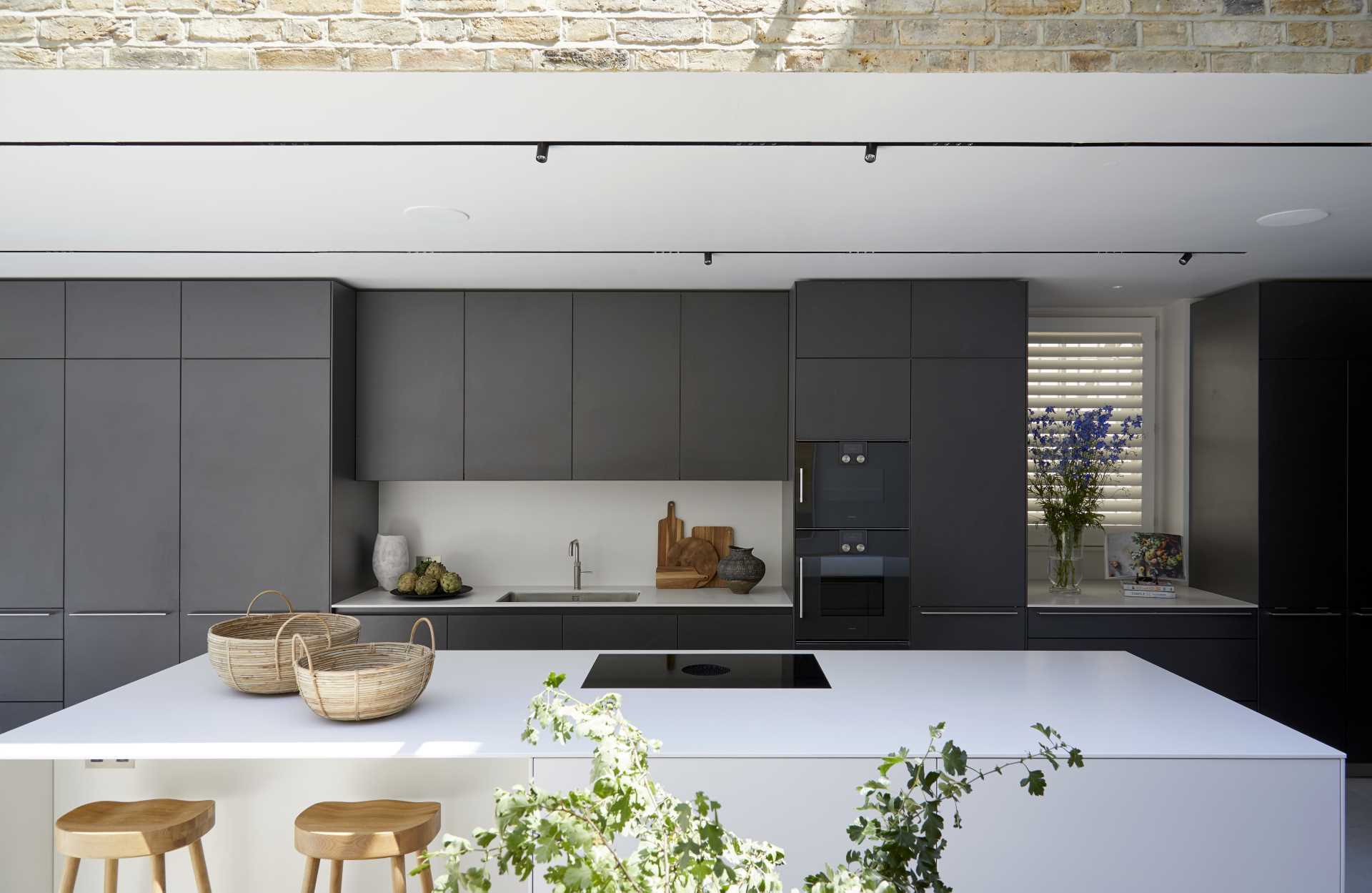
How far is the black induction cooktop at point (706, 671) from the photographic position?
2650 mm

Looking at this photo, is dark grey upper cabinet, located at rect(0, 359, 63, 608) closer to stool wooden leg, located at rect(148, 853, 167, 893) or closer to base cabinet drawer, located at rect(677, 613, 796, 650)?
stool wooden leg, located at rect(148, 853, 167, 893)

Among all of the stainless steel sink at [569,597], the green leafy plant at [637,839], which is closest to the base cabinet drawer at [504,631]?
the stainless steel sink at [569,597]

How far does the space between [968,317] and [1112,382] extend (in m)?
1.40

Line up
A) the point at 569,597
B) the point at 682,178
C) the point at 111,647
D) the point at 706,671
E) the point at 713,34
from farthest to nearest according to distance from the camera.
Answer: the point at 569,597 < the point at 111,647 < the point at 706,671 < the point at 682,178 < the point at 713,34

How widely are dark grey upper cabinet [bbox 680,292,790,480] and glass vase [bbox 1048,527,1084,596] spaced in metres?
1.52

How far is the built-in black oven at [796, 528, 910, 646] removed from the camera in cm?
416

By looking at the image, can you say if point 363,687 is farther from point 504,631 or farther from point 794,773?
point 504,631

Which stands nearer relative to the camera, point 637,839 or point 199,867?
point 637,839

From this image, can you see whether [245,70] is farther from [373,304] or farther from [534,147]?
[373,304]

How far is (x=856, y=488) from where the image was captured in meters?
4.19

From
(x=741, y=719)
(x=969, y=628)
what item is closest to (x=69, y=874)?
(x=741, y=719)

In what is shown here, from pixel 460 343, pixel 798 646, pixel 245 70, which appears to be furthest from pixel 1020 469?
pixel 245 70

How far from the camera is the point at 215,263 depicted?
381cm

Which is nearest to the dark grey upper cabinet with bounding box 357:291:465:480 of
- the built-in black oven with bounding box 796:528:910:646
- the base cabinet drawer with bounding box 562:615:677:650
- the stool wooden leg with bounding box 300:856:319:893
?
the base cabinet drawer with bounding box 562:615:677:650
